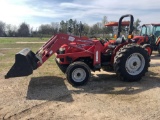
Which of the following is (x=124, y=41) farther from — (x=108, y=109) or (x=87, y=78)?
(x=108, y=109)

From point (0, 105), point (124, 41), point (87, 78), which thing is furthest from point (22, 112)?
point (124, 41)

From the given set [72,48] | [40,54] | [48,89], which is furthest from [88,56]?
[48,89]

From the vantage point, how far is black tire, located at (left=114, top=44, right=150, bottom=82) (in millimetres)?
7694

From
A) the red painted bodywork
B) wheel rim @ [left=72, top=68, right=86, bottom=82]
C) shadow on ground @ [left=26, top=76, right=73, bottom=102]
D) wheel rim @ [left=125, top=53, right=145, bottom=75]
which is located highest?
the red painted bodywork

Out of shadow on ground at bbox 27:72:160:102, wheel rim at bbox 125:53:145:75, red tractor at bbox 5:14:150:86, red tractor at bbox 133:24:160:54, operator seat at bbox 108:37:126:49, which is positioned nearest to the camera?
shadow on ground at bbox 27:72:160:102

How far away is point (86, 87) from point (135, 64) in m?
1.96

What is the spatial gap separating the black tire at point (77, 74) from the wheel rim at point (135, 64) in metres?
1.46

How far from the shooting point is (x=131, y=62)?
26.4 feet

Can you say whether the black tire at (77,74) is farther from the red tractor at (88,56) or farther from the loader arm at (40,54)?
the loader arm at (40,54)

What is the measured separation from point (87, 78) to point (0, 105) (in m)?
2.77

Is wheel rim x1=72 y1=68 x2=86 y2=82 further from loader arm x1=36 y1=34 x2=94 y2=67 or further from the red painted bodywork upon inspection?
loader arm x1=36 y1=34 x2=94 y2=67

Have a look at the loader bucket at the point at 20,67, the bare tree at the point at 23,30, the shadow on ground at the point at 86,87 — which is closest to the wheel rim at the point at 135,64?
the shadow on ground at the point at 86,87

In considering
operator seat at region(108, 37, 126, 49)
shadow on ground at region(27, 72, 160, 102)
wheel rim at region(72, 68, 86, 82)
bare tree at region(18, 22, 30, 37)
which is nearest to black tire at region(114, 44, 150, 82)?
shadow on ground at region(27, 72, 160, 102)

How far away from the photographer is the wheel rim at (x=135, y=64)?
799 centimetres
